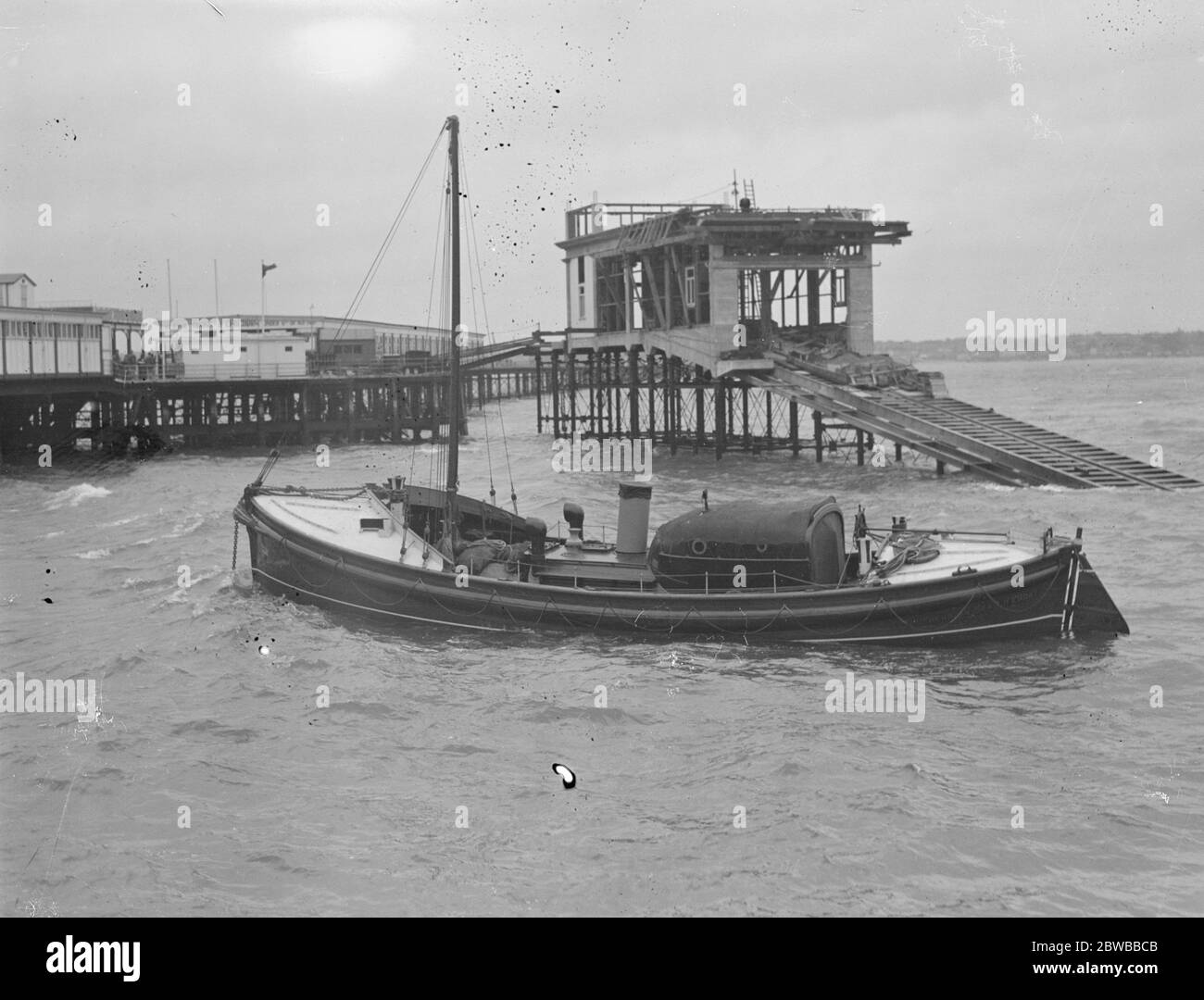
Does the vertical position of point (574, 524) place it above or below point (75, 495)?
above

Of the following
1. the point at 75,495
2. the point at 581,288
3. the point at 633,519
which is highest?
the point at 581,288

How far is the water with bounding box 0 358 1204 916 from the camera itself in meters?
15.4

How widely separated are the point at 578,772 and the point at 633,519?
10490 millimetres

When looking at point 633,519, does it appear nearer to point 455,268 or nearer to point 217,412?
point 455,268

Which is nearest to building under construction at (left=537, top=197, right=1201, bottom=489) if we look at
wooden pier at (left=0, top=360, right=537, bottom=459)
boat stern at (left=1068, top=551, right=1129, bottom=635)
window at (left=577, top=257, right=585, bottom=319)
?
window at (left=577, top=257, right=585, bottom=319)

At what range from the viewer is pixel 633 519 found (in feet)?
94.7

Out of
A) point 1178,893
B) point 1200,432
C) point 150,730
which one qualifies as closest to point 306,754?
point 150,730

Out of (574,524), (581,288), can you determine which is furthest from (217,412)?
(574,524)

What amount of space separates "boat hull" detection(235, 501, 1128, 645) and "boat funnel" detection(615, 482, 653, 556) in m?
2.90

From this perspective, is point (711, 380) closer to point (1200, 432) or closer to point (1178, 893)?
point (1200, 432)

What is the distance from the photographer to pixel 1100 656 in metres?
24.3

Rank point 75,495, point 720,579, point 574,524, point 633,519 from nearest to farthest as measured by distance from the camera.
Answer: point 720,579 < point 633,519 < point 574,524 < point 75,495

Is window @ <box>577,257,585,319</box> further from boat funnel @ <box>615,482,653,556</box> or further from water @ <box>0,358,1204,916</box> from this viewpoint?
boat funnel @ <box>615,482,653,556</box>

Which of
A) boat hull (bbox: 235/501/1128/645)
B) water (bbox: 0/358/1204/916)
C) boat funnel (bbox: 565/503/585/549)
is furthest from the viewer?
boat funnel (bbox: 565/503/585/549)
